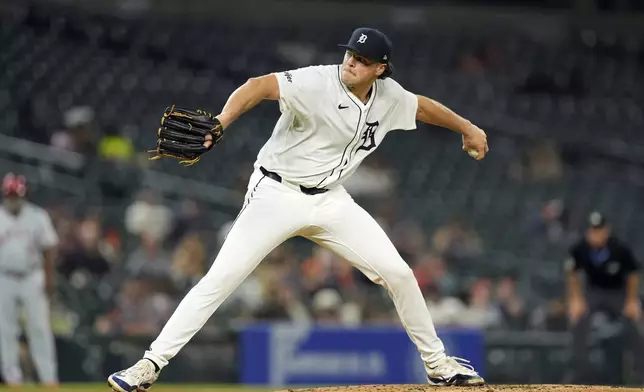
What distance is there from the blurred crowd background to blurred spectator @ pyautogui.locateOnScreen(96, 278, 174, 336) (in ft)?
0.07

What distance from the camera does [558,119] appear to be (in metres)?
16.4

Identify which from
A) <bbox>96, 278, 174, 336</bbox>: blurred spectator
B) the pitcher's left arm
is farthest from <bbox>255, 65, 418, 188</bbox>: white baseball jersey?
<bbox>96, 278, 174, 336</bbox>: blurred spectator

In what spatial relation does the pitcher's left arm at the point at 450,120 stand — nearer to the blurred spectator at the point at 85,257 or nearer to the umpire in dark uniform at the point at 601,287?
the umpire in dark uniform at the point at 601,287

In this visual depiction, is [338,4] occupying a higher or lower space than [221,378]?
higher

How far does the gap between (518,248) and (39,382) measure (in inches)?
231

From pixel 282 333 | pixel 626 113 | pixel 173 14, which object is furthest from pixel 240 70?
pixel 282 333

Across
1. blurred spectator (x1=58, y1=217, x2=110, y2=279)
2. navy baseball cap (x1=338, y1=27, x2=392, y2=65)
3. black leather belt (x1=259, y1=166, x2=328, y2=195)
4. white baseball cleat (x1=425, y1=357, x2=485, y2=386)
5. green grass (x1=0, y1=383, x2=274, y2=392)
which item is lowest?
green grass (x1=0, y1=383, x2=274, y2=392)

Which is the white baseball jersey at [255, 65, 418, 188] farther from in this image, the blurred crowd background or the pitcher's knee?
the blurred crowd background

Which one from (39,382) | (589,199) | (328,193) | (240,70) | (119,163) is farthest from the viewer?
(240,70)

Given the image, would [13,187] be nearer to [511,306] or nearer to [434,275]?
[434,275]

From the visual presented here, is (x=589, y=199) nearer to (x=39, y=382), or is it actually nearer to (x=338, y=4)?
(x=338, y=4)

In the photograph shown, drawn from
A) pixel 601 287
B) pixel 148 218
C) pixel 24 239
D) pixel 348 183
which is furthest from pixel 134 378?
pixel 348 183

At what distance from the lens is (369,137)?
18.1ft

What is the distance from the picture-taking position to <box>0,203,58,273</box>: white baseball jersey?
9.72 metres
